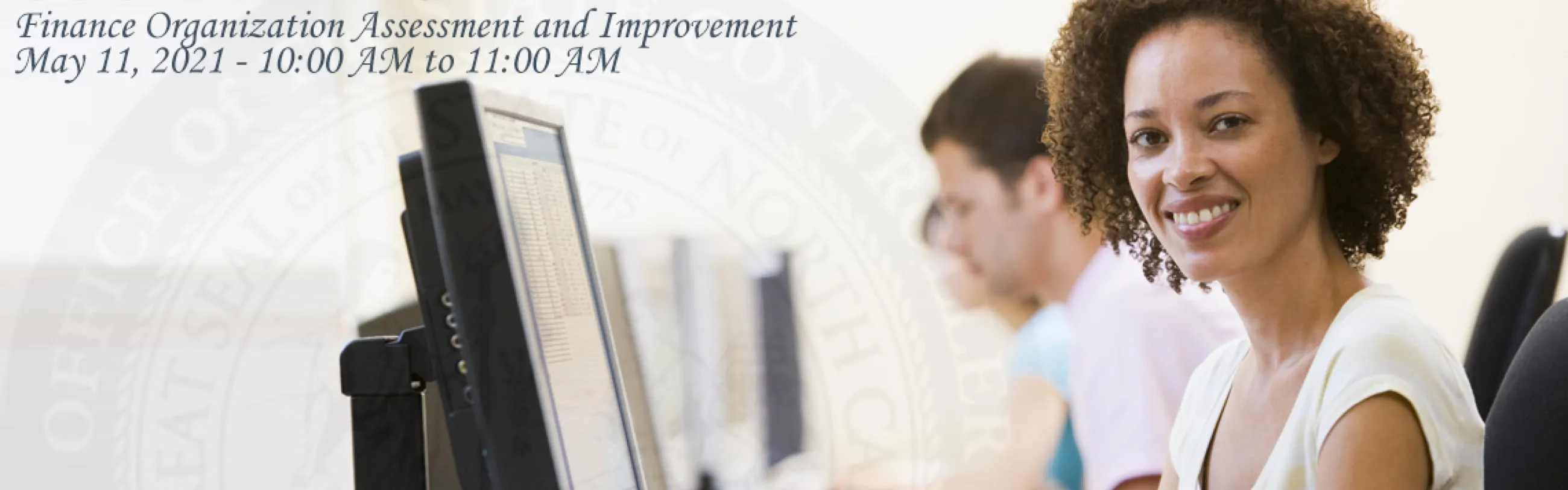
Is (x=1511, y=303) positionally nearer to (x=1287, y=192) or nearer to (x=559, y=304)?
(x=1287, y=192)

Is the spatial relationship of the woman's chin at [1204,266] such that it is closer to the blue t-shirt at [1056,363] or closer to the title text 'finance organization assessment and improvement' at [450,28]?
the blue t-shirt at [1056,363]

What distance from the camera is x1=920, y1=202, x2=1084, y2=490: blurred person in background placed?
4.71ft

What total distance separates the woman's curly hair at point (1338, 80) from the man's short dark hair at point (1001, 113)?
47 centimetres

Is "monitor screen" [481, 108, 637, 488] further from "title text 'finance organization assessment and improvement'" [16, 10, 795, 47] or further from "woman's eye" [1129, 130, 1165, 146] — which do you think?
"title text 'finance organization assessment and improvement'" [16, 10, 795, 47]

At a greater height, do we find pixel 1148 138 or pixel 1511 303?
pixel 1148 138

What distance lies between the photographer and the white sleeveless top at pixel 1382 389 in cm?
74

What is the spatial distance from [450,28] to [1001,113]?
1336mm

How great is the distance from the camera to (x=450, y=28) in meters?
2.47

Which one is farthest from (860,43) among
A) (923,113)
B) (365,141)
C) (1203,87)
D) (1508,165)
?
(1203,87)

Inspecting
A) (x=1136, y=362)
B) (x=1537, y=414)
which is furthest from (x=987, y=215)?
(x=1537, y=414)

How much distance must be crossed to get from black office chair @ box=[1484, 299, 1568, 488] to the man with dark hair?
1.23 feet

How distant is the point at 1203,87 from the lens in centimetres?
86

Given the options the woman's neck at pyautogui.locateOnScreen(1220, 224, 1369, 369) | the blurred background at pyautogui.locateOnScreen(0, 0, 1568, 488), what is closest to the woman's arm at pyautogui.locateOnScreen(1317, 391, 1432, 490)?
the woman's neck at pyautogui.locateOnScreen(1220, 224, 1369, 369)

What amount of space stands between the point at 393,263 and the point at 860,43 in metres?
1.00
